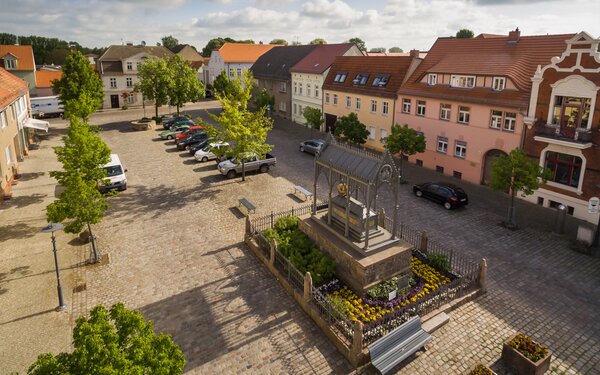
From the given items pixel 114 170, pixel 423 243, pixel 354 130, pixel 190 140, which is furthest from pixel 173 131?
pixel 423 243

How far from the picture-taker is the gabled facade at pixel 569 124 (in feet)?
75.0

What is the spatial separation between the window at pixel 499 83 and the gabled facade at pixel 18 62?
63442 millimetres

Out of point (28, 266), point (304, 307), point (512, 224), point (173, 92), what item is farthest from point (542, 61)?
point (173, 92)

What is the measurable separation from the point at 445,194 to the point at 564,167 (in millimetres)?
7379

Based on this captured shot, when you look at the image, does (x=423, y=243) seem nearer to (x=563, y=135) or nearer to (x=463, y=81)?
(x=563, y=135)

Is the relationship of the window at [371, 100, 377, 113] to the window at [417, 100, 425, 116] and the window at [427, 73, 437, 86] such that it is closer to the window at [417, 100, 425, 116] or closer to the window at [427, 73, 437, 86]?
the window at [417, 100, 425, 116]

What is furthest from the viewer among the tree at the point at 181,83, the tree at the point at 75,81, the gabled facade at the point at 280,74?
the gabled facade at the point at 280,74

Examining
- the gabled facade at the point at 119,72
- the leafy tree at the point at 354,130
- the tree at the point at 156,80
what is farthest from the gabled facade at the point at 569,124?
the gabled facade at the point at 119,72

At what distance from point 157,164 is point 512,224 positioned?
28.2 meters

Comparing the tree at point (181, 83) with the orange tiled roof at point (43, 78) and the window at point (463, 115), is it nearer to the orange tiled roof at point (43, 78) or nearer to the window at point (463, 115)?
the orange tiled roof at point (43, 78)

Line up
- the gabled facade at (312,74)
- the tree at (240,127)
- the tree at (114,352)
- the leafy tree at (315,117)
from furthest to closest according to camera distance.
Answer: the gabled facade at (312,74), the leafy tree at (315,117), the tree at (240,127), the tree at (114,352)

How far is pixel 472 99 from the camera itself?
2972 centimetres

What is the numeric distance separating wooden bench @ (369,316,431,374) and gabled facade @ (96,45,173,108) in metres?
60.8

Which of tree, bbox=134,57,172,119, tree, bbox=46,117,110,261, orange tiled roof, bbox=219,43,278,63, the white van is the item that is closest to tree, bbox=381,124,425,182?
the white van
